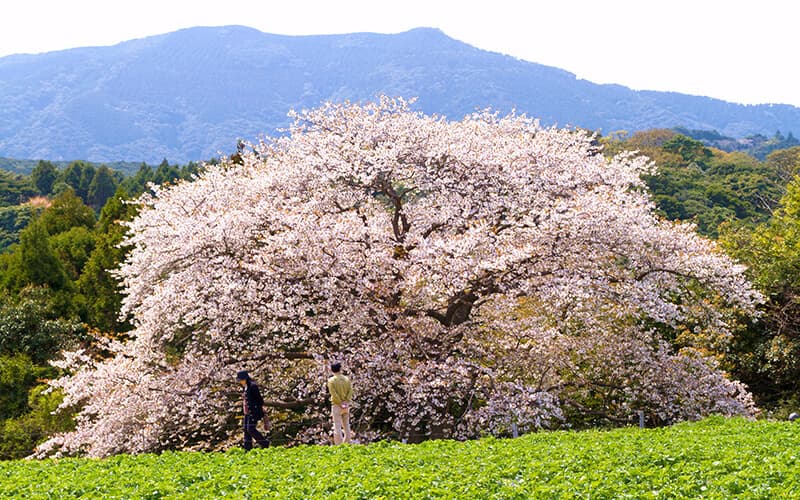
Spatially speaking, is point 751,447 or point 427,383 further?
point 427,383

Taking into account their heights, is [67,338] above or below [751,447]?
below

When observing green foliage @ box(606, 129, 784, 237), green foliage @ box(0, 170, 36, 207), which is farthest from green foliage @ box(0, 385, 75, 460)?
green foliage @ box(0, 170, 36, 207)

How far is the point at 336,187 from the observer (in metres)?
19.1

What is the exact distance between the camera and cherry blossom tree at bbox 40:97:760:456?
16.7 m

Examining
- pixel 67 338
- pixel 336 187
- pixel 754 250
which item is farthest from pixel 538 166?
pixel 67 338

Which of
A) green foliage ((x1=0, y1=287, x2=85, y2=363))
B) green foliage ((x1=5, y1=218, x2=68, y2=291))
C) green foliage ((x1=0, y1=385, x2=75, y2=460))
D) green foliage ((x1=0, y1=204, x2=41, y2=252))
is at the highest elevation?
green foliage ((x1=5, y1=218, x2=68, y2=291))

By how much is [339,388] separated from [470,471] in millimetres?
3872

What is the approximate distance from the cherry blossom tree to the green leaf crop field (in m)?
3.58

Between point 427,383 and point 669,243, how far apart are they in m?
6.70

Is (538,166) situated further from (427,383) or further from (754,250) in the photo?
(754,250)

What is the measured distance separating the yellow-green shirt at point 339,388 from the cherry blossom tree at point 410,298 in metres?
2.44

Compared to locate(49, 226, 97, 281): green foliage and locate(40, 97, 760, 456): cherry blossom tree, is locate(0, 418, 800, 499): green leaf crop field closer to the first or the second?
locate(40, 97, 760, 456): cherry blossom tree

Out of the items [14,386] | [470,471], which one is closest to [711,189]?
[14,386]

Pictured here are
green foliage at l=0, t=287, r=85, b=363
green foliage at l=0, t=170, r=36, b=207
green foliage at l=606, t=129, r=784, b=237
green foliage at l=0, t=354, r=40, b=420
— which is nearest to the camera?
green foliage at l=0, t=354, r=40, b=420
